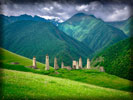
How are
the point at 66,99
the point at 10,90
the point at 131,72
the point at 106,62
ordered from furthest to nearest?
the point at 106,62, the point at 131,72, the point at 10,90, the point at 66,99

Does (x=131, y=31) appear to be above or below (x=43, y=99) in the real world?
above

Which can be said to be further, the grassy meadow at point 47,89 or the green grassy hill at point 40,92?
the grassy meadow at point 47,89

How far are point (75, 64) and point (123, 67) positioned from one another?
77549mm

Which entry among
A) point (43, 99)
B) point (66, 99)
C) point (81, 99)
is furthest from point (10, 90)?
point (81, 99)

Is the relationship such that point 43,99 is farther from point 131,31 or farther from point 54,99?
point 131,31

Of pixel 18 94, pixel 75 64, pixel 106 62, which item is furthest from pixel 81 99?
pixel 106 62

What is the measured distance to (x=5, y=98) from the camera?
12000 millimetres

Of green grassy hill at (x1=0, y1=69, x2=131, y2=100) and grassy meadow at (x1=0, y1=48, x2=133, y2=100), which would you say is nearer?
green grassy hill at (x1=0, y1=69, x2=131, y2=100)

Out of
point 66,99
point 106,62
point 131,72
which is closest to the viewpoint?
point 66,99

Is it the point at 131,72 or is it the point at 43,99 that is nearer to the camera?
Result: the point at 43,99

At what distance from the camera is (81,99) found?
13.3 metres

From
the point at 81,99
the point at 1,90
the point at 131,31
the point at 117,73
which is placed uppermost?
the point at 131,31

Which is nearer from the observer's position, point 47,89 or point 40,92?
point 40,92

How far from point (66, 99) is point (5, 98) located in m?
5.57
